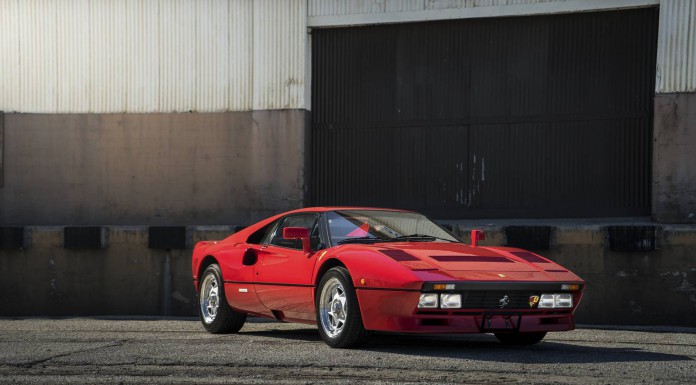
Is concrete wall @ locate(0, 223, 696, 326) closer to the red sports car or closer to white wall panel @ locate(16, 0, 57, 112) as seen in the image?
white wall panel @ locate(16, 0, 57, 112)

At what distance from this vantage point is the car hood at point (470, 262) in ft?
24.5

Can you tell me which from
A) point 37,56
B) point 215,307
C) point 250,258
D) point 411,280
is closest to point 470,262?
point 411,280

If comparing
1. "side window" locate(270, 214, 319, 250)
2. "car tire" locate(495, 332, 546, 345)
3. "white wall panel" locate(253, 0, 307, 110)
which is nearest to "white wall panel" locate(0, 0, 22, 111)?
"white wall panel" locate(253, 0, 307, 110)

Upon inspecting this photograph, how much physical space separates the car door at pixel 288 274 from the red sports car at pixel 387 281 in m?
0.01

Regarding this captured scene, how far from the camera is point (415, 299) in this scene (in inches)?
286

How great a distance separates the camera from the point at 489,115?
1579 cm

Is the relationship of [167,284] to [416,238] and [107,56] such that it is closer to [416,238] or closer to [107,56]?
[107,56]

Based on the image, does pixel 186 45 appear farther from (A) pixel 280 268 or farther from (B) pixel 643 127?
(A) pixel 280 268

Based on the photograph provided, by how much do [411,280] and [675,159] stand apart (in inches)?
313

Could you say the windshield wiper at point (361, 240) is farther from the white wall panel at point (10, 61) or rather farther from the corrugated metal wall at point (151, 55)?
the white wall panel at point (10, 61)

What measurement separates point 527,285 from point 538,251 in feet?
18.0

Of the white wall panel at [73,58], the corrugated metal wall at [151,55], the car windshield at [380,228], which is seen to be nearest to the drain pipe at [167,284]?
the corrugated metal wall at [151,55]

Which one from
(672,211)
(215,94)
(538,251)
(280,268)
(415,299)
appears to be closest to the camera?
(415,299)

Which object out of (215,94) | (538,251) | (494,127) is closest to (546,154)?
(494,127)
